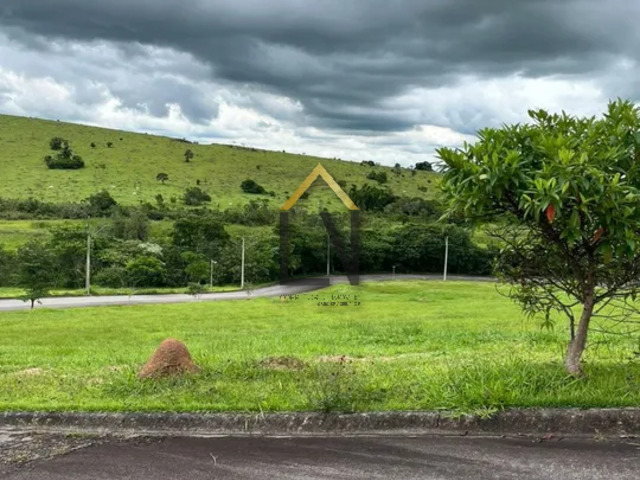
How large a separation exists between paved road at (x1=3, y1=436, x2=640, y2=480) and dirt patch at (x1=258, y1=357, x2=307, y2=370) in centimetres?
202

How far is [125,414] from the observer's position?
479cm

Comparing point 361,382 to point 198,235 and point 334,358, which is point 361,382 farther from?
point 198,235

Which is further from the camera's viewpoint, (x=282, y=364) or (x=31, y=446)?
(x=282, y=364)

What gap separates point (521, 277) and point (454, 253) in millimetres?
62845

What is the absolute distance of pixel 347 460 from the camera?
4000 mm

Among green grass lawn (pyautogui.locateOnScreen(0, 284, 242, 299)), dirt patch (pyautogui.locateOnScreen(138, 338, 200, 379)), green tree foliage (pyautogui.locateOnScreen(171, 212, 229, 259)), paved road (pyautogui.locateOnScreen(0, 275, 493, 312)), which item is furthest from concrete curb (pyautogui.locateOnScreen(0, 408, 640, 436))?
green tree foliage (pyautogui.locateOnScreen(171, 212, 229, 259))

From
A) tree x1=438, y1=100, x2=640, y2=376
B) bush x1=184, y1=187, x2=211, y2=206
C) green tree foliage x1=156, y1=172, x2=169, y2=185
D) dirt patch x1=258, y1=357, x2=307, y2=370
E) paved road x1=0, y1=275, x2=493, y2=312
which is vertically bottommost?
paved road x1=0, y1=275, x2=493, y2=312

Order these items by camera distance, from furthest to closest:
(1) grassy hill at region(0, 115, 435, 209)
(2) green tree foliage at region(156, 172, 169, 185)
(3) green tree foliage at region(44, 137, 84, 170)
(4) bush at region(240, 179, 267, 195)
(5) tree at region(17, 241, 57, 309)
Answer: (3) green tree foliage at region(44, 137, 84, 170), (2) green tree foliage at region(156, 172, 169, 185), (4) bush at region(240, 179, 267, 195), (1) grassy hill at region(0, 115, 435, 209), (5) tree at region(17, 241, 57, 309)

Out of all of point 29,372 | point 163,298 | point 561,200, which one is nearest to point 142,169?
point 163,298

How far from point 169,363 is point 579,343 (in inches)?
160

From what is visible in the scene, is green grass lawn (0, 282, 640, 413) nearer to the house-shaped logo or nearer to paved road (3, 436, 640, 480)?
paved road (3, 436, 640, 480)

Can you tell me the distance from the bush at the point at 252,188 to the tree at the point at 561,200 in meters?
83.2

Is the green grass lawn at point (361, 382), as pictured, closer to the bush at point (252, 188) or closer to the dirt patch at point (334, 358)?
the dirt patch at point (334, 358)

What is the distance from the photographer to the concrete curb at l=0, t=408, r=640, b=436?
171 inches
